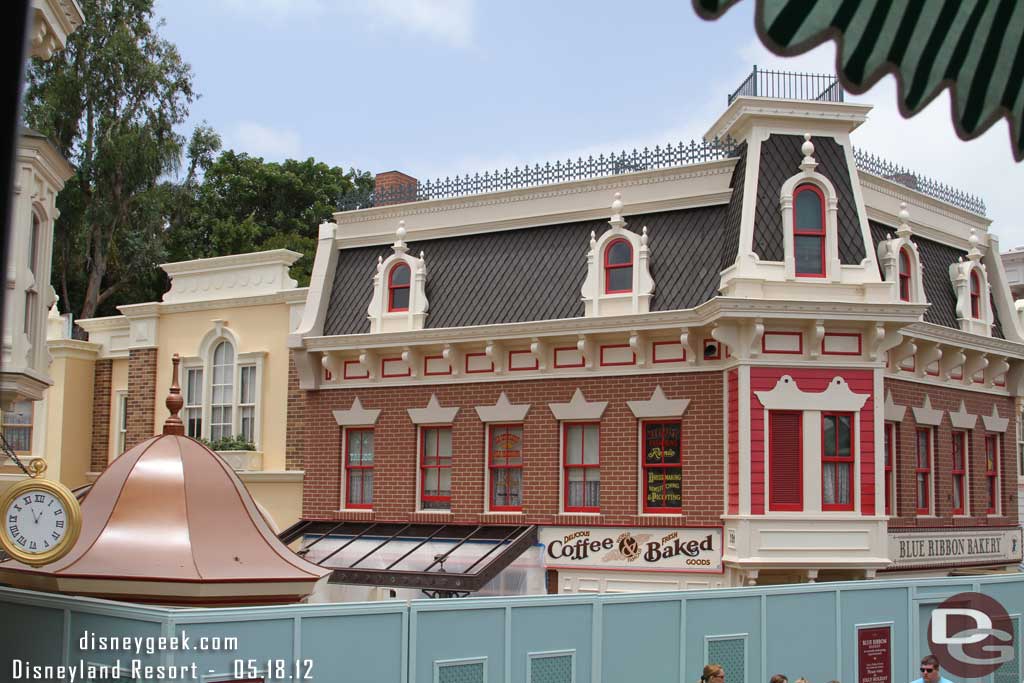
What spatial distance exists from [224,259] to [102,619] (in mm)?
15156

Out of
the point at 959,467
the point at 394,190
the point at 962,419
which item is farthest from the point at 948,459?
the point at 394,190

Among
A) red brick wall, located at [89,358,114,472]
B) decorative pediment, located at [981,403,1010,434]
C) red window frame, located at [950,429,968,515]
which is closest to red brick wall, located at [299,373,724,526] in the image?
red brick wall, located at [89,358,114,472]

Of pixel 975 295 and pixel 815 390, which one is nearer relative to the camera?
pixel 815 390

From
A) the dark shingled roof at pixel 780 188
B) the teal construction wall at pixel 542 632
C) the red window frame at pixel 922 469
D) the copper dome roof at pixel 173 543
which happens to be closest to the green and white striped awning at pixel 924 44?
the teal construction wall at pixel 542 632

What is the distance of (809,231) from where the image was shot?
65.6ft

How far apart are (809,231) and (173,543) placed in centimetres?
1170

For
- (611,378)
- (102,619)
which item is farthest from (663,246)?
(102,619)

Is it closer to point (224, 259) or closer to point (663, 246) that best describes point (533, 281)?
point (663, 246)

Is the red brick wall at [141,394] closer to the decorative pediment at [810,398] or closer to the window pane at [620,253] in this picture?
the window pane at [620,253]

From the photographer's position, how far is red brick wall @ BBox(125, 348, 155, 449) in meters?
26.7

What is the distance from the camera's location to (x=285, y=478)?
24.8m

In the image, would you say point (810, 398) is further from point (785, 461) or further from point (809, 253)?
point (809, 253)

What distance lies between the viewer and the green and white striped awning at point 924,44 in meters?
2.73

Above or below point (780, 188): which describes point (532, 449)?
below
